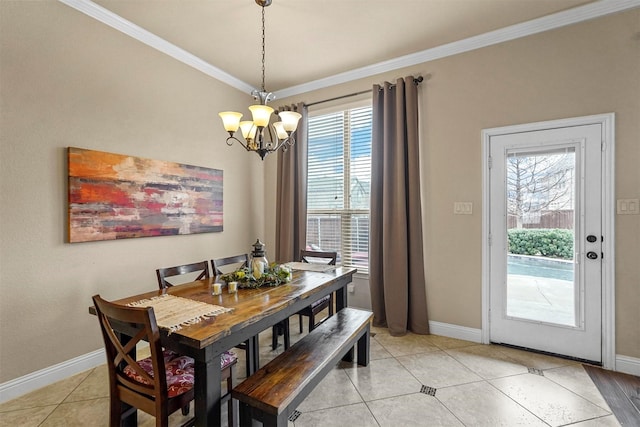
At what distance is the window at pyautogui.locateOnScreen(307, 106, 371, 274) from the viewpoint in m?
3.77

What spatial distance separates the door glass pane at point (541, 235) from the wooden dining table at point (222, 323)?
1.86 m

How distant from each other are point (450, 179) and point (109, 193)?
3288 millimetres

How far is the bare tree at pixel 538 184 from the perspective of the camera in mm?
2670

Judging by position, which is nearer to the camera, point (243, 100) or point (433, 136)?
point (433, 136)

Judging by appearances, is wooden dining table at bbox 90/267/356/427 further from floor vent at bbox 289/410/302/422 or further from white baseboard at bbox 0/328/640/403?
white baseboard at bbox 0/328/640/403

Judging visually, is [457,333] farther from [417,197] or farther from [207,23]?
[207,23]

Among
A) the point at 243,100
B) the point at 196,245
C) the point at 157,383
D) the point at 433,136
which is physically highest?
the point at 243,100

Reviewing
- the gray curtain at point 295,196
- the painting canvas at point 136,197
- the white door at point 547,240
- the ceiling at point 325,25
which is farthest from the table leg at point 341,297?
the ceiling at point 325,25

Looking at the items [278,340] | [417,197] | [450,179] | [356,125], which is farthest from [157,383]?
[356,125]

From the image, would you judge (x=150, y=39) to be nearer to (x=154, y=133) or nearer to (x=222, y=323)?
(x=154, y=133)

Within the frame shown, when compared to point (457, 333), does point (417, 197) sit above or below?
above

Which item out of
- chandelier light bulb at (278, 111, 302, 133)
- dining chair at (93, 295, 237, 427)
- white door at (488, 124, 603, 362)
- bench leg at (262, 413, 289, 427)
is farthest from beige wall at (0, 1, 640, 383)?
Result: bench leg at (262, 413, 289, 427)

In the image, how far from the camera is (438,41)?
305 centimetres

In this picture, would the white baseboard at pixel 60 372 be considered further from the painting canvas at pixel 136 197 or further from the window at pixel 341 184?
the window at pixel 341 184
